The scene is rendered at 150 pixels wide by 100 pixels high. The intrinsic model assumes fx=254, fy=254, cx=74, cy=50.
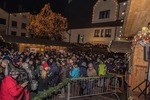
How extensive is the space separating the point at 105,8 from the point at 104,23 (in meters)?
2.59

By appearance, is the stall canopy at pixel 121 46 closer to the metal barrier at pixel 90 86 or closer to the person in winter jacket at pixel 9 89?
the metal barrier at pixel 90 86

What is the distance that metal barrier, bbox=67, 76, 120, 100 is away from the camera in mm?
10573

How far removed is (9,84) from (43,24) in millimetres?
41768

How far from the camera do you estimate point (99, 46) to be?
112 ft

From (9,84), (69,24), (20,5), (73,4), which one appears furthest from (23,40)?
(9,84)

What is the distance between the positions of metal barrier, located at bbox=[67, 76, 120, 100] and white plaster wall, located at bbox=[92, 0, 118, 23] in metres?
25.0

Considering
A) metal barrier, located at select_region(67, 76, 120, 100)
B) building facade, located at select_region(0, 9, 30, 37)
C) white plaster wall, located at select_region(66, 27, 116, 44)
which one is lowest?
metal barrier, located at select_region(67, 76, 120, 100)

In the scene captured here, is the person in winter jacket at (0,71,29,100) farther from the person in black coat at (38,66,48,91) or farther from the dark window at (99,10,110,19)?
the dark window at (99,10,110,19)

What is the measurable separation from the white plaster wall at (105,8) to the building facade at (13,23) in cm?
2072

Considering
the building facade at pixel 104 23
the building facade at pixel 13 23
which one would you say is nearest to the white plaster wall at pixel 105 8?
the building facade at pixel 104 23

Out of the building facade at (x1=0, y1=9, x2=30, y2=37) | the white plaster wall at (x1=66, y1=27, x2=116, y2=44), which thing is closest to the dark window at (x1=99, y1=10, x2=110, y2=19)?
the white plaster wall at (x1=66, y1=27, x2=116, y2=44)

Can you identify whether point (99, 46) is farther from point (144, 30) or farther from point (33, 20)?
point (144, 30)

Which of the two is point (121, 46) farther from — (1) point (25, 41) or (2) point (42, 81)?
(1) point (25, 41)

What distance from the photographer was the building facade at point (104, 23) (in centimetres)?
3516
